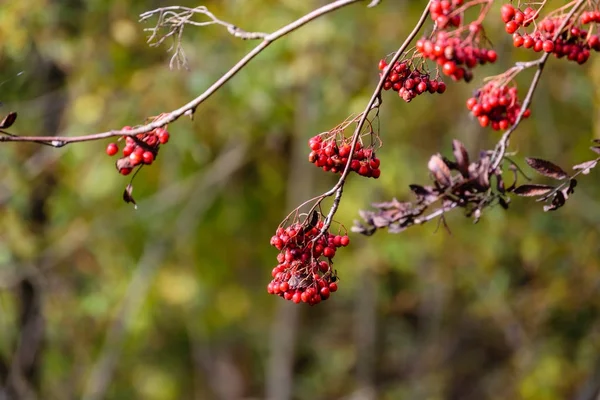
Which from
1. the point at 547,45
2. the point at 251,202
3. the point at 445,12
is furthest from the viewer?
the point at 251,202

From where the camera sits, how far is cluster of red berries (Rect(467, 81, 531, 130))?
1.55 m

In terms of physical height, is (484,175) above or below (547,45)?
below

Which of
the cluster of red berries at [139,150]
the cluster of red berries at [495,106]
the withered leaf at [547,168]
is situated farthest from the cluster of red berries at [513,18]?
the cluster of red berries at [139,150]

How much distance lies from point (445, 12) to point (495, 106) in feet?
1.29

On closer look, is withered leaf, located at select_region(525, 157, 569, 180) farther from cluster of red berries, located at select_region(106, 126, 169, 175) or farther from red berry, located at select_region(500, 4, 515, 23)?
cluster of red berries, located at select_region(106, 126, 169, 175)

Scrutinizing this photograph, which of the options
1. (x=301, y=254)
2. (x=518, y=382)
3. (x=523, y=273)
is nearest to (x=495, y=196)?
(x=301, y=254)

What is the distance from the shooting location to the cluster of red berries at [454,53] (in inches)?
48.3

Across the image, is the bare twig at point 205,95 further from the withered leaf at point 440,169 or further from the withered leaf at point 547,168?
the withered leaf at point 547,168

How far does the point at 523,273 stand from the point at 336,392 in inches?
128

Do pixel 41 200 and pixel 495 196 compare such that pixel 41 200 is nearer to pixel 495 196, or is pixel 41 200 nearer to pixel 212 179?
pixel 212 179

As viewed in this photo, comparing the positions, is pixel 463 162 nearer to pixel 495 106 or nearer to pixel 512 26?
pixel 495 106

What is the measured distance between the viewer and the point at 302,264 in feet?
4.91

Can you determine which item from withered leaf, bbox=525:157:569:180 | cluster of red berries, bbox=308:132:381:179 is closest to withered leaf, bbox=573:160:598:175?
withered leaf, bbox=525:157:569:180

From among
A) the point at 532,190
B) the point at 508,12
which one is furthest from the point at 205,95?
the point at 532,190
